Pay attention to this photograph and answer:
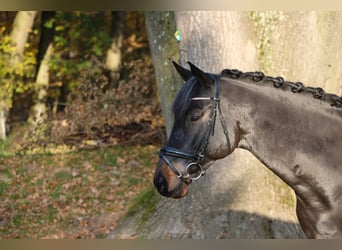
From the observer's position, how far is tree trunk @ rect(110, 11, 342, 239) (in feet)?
18.0

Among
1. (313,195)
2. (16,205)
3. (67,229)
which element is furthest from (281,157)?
(16,205)

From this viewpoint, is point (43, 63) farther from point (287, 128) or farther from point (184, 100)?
point (287, 128)

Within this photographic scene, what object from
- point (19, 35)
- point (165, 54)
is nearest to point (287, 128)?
point (165, 54)

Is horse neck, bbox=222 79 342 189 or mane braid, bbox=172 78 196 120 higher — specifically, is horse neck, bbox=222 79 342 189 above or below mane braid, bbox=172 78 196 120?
below

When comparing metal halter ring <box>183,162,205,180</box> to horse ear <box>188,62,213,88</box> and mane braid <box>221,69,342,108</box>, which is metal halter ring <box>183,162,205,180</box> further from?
mane braid <box>221,69,342,108</box>

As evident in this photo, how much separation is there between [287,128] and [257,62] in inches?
91.2

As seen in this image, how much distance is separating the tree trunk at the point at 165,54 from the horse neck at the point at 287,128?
3069mm

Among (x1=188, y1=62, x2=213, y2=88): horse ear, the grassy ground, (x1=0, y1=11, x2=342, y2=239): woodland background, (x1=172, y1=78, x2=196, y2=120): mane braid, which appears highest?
(x1=188, y1=62, x2=213, y2=88): horse ear

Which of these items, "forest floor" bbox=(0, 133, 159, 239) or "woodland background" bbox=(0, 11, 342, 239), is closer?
"woodland background" bbox=(0, 11, 342, 239)

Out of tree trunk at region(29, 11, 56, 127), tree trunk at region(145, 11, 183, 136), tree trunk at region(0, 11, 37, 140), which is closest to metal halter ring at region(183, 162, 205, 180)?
tree trunk at region(145, 11, 183, 136)

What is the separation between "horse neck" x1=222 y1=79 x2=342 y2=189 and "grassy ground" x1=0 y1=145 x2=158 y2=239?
460 centimetres

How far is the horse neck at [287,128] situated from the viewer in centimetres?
332

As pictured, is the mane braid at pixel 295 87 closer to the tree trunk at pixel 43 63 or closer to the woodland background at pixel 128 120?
the woodland background at pixel 128 120

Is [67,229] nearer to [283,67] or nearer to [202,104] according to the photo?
[283,67]
